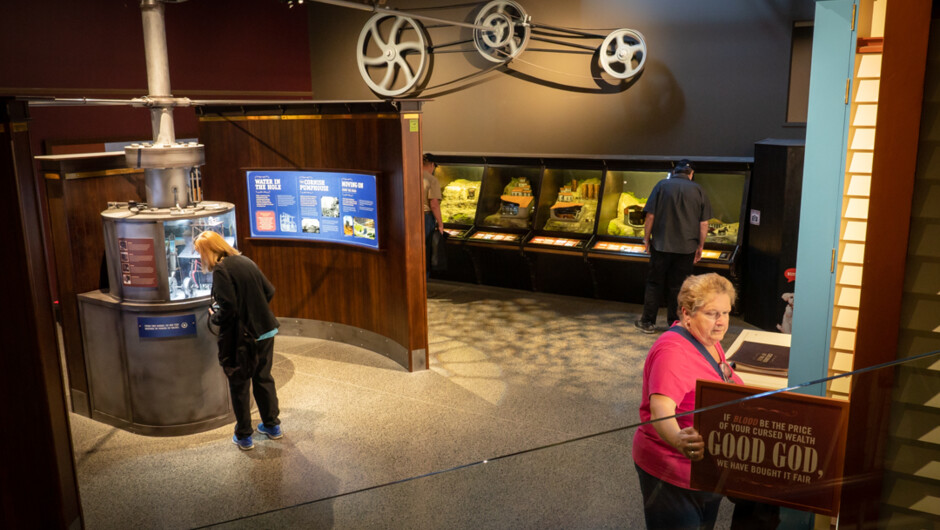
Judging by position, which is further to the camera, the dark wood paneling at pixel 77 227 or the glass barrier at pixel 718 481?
the dark wood paneling at pixel 77 227

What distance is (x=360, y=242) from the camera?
6.95 m

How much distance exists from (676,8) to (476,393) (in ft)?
17.2

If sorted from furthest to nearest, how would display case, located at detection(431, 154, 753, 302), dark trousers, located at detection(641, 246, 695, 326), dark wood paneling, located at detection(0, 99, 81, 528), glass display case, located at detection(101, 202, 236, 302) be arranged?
display case, located at detection(431, 154, 753, 302), dark trousers, located at detection(641, 246, 695, 326), glass display case, located at detection(101, 202, 236, 302), dark wood paneling, located at detection(0, 99, 81, 528)

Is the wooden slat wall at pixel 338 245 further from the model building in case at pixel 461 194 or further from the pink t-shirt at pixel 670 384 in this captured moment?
the pink t-shirt at pixel 670 384

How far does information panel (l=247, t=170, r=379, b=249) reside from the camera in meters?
6.85

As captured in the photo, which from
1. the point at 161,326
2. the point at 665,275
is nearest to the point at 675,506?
the point at 161,326

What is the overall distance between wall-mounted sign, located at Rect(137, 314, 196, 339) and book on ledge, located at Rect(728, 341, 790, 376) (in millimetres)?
3698

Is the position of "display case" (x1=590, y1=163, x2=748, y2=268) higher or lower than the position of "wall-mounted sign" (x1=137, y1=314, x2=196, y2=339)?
higher

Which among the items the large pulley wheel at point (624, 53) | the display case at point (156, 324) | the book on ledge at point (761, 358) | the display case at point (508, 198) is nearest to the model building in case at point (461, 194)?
the display case at point (508, 198)

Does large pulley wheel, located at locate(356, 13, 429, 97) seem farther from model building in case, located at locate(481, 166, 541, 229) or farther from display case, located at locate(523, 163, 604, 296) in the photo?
display case, located at locate(523, 163, 604, 296)

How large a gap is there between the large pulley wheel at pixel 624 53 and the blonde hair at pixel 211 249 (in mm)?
5530

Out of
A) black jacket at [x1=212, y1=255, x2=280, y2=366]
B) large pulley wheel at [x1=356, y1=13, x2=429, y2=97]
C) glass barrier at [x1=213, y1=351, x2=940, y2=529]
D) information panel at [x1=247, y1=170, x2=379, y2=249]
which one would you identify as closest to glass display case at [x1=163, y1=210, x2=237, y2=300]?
black jacket at [x1=212, y1=255, x2=280, y2=366]

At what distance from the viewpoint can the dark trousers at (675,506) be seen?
2.56 m

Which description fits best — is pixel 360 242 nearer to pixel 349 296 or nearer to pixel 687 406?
pixel 349 296
